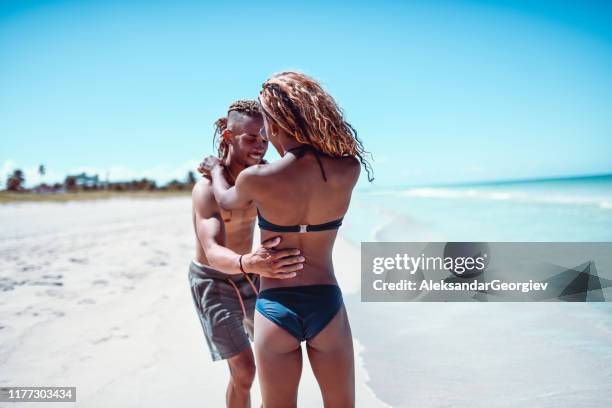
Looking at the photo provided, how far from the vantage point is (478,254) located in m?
9.59

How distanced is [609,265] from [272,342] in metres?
8.13

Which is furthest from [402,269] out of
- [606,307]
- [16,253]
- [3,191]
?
[3,191]

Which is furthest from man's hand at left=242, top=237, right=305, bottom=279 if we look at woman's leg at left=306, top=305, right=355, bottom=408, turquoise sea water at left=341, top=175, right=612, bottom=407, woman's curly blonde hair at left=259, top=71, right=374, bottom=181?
turquoise sea water at left=341, top=175, right=612, bottom=407

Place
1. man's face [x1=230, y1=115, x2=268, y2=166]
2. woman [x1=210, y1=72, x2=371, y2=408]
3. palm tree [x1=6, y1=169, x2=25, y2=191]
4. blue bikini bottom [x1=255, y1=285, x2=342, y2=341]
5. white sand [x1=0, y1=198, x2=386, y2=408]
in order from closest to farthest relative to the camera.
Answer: woman [x1=210, y1=72, x2=371, y2=408] → blue bikini bottom [x1=255, y1=285, x2=342, y2=341] → man's face [x1=230, y1=115, x2=268, y2=166] → white sand [x1=0, y1=198, x2=386, y2=408] → palm tree [x1=6, y1=169, x2=25, y2=191]

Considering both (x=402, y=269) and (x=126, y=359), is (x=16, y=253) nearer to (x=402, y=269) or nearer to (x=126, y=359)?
(x=126, y=359)

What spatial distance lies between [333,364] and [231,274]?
102 cm

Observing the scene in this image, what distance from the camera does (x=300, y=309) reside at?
76.8 inches

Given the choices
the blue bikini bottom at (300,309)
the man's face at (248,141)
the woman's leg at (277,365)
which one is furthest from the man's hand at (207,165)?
the woman's leg at (277,365)

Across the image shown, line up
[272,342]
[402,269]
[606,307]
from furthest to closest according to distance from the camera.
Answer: [402,269] < [606,307] < [272,342]

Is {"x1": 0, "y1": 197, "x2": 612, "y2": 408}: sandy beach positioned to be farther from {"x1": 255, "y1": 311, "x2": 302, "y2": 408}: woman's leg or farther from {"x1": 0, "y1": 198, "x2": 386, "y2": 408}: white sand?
{"x1": 255, "y1": 311, "x2": 302, "y2": 408}: woman's leg

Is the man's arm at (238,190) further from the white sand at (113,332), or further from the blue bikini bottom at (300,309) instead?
the white sand at (113,332)

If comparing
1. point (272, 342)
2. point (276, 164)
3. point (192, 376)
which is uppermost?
point (276, 164)

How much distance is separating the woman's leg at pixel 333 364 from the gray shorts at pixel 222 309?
88 cm

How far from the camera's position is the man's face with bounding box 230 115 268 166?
281 cm
